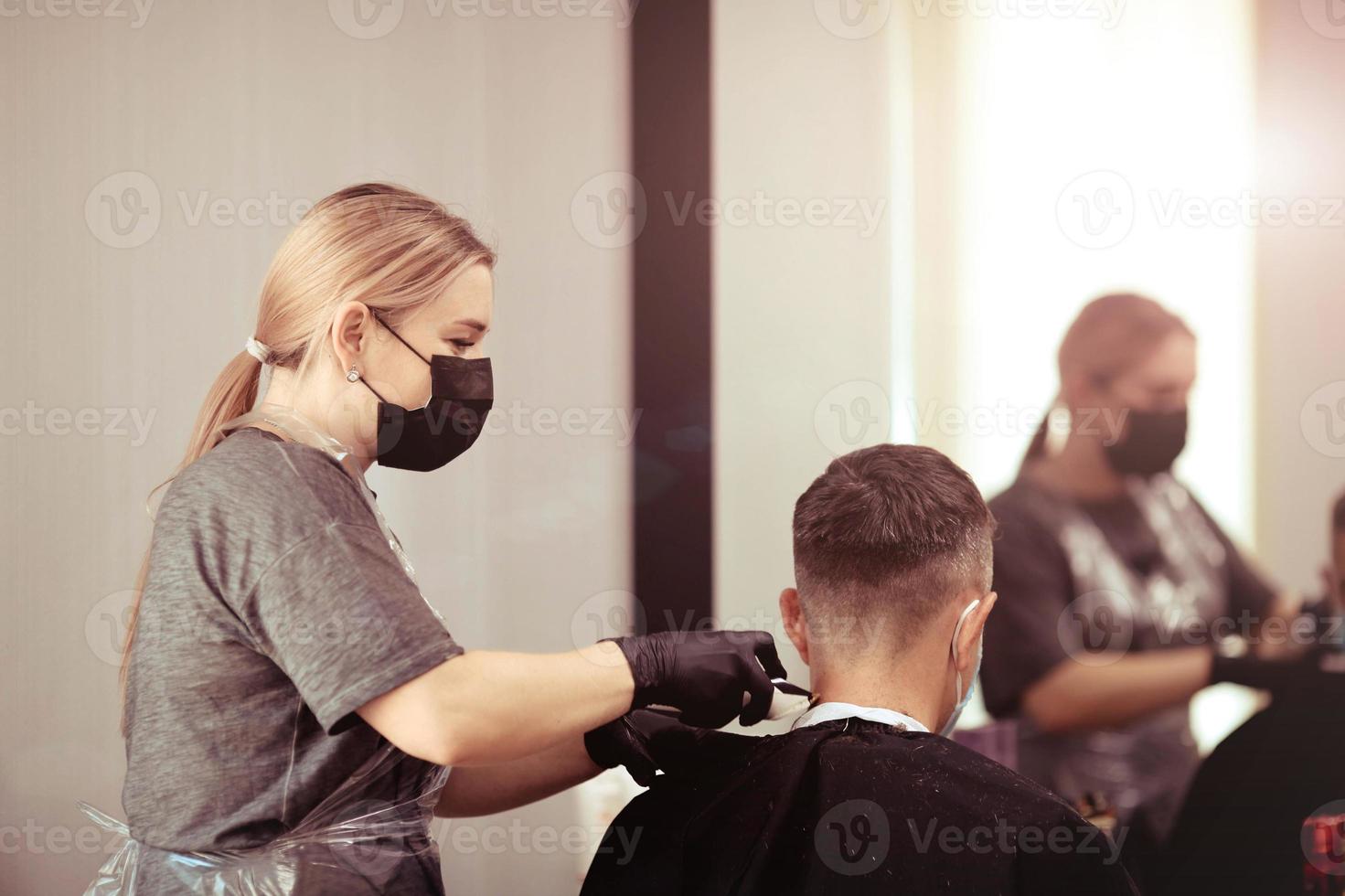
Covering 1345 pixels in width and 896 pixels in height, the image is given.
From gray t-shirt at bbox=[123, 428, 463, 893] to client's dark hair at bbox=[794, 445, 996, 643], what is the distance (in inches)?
23.7

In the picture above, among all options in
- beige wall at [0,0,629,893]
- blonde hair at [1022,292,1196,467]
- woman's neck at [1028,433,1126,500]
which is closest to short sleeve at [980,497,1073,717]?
woman's neck at [1028,433,1126,500]

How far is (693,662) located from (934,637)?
37 centimetres

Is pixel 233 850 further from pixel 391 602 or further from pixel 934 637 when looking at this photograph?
pixel 934 637

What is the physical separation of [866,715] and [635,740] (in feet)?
1.19

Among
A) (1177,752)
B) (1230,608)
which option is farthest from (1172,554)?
(1177,752)

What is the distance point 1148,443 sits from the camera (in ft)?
9.23

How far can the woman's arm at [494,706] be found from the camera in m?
1.17

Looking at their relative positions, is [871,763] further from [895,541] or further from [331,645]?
[331,645]

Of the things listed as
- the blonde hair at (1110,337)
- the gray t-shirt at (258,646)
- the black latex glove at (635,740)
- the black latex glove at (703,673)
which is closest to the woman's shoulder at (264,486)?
the gray t-shirt at (258,646)

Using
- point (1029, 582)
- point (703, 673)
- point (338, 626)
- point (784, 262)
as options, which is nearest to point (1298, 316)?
point (1029, 582)

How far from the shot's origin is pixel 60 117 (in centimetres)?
253

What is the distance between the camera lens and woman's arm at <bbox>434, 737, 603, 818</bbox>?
1.68 metres

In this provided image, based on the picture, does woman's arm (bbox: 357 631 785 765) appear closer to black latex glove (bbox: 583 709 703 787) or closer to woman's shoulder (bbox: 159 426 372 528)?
black latex glove (bbox: 583 709 703 787)

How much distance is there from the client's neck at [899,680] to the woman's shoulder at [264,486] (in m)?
0.75
